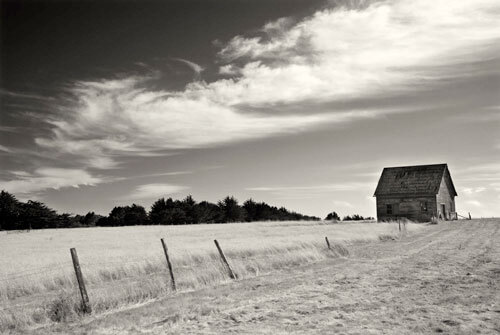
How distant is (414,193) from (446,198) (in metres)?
6.80

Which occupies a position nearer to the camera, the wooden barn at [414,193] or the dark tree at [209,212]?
the wooden barn at [414,193]

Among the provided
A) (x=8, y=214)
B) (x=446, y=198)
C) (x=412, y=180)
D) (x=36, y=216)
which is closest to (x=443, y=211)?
(x=446, y=198)

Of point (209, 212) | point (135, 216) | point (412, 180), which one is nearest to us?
point (412, 180)

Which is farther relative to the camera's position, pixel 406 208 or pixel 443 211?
pixel 443 211

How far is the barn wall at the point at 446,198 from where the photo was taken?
2125 inches

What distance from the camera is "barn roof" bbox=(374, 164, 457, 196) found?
53.9 meters

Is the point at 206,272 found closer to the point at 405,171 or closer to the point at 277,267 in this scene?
the point at 277,267

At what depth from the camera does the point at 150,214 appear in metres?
85.4

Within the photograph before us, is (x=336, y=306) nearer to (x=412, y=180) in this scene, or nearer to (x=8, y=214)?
(x=412, y=180)

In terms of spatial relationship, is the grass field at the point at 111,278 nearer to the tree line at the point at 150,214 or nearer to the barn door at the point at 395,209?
the barn door at the point at 395,209

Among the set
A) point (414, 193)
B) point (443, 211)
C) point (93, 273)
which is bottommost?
point (93, 273)

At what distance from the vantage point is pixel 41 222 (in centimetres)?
6838

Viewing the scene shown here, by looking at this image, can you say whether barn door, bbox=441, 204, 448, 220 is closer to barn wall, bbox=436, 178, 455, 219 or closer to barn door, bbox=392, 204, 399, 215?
barn wall, bbox=436, 178, 455, 219

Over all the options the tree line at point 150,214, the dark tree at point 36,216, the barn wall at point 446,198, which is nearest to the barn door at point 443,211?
the barn wall at point 446,198
